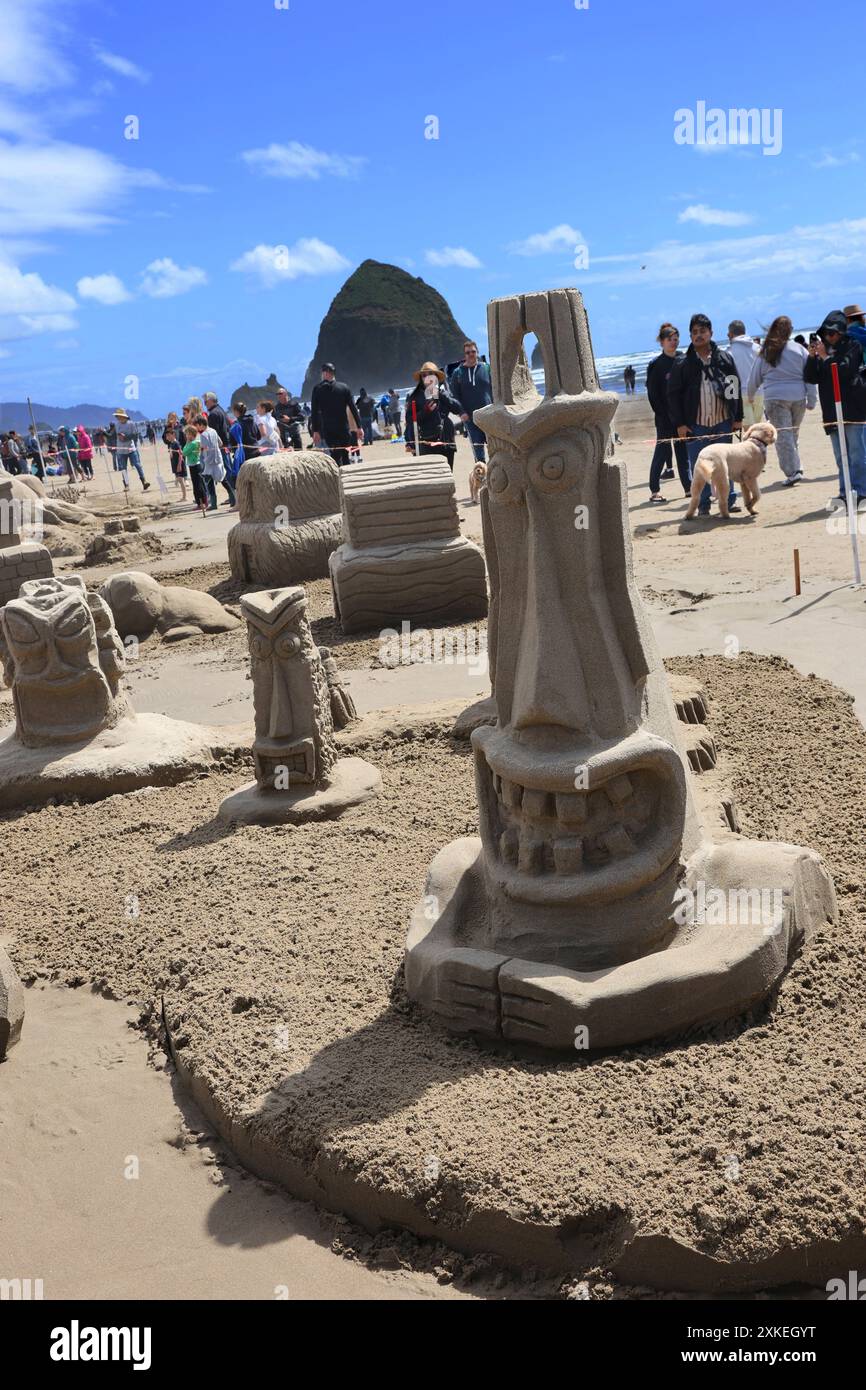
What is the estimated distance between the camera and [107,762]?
622cm

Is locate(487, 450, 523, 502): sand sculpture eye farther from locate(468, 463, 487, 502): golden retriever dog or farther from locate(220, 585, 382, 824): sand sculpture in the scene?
locate(468, 463, 487, 502): golden retriever dog

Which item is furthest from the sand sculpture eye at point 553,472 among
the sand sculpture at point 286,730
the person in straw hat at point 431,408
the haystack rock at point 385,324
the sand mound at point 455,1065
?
the haystack rock at point 385,324

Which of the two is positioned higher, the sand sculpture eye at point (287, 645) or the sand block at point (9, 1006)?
the sand sculpture eye at point (287, 645)

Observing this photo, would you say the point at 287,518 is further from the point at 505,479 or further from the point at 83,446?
the point at 83,446

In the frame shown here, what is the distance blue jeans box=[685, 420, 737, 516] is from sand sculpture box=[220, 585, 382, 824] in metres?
6.61

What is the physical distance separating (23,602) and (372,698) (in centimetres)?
218

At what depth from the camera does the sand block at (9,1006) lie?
4.11 metres

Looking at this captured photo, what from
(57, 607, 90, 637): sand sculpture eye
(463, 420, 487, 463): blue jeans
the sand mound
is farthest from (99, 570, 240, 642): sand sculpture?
(463, 420, 487, 463): blue jeans

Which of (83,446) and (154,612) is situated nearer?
(154,612)

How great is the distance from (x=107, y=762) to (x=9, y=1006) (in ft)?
7.29

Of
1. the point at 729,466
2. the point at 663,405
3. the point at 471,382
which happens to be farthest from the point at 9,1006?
the point at 471,382

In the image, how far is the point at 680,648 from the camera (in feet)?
24.8

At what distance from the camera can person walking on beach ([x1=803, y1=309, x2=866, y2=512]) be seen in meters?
9.71

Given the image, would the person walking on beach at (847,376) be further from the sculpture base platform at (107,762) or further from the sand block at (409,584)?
the sculpture base platform at (107,762)
